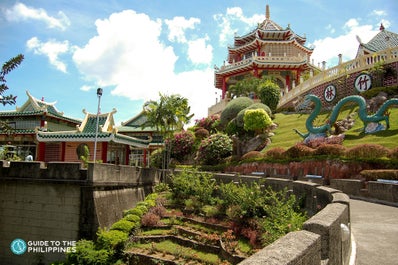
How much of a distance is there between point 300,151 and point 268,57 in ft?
93.6

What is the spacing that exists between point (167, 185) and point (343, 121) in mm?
12825

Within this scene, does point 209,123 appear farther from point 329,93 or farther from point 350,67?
point 350,67

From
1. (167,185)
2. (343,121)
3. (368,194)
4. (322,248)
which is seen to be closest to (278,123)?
(343,121)

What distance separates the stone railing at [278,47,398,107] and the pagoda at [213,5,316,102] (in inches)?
283

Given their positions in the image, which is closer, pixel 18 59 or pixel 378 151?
pixel 18 59

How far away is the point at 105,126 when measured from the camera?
25.3 meters

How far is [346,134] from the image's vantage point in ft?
61.8

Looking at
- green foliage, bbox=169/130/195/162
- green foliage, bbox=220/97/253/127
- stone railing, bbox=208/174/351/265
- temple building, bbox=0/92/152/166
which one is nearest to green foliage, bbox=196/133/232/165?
green foliage, bbox=169/130/195/162

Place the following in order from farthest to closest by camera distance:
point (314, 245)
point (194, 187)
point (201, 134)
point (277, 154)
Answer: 1. point (201, 134)
2. point (277, 154)
3. point (194, 187)
4. point (314, 245)

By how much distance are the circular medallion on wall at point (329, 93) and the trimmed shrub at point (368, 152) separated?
51.7 ft

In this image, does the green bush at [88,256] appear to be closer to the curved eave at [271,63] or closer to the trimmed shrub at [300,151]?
the trimmed shrub at [300,151]

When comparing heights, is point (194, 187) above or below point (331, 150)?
below

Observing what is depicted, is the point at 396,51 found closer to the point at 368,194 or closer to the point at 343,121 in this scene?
the point at 343,121

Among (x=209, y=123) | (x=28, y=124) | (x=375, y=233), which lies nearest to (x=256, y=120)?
(x=209, y=123)
